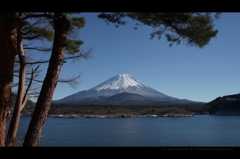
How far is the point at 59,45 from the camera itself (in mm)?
2662

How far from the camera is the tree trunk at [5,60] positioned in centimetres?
220

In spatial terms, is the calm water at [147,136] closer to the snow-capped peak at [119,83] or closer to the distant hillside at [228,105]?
the distant hillside at [228,105]

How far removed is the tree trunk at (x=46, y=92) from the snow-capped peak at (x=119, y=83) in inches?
4544

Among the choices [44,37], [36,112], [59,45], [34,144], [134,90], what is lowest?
[34,144]

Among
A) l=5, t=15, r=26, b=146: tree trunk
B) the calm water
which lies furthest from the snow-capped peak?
l=5, t=15, r=26, b=146: tree trunk

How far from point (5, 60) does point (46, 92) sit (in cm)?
52

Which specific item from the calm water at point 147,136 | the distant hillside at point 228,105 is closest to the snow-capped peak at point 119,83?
the distant hillside at point 228,105

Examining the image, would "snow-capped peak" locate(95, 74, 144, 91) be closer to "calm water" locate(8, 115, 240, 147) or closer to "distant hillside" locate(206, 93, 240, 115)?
"distant hillside" locate(206, 93, 240, 115)
